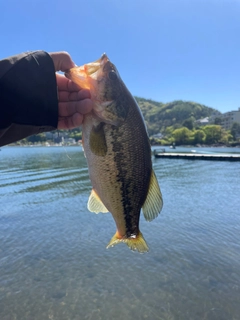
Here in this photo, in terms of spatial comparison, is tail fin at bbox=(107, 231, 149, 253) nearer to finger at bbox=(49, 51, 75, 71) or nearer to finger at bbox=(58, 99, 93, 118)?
finger at bbox=(58, 99, 93, 118)

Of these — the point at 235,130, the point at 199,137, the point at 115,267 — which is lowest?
the point at 115,267

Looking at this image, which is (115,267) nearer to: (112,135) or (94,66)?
(112,135)

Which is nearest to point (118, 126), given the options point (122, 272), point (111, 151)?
point (111, 151)

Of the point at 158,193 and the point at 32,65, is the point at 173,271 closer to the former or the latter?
the point at 158,193

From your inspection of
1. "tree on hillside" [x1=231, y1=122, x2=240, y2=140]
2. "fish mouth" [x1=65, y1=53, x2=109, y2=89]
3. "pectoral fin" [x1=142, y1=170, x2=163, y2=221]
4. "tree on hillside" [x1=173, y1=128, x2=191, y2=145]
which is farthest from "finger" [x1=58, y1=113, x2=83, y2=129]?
"tree on hillside" [x1=231, y1=122, x2=240, y2=140]

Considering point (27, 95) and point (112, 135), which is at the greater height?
point (27, 95)

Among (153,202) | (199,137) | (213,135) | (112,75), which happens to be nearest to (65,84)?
(112,75)

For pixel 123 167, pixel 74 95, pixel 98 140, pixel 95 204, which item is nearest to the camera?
pixel 98 140

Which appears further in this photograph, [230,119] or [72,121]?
[230,119]

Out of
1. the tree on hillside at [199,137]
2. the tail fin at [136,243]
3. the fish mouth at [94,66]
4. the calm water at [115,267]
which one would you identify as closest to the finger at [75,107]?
the fish mouth at [94,66]
